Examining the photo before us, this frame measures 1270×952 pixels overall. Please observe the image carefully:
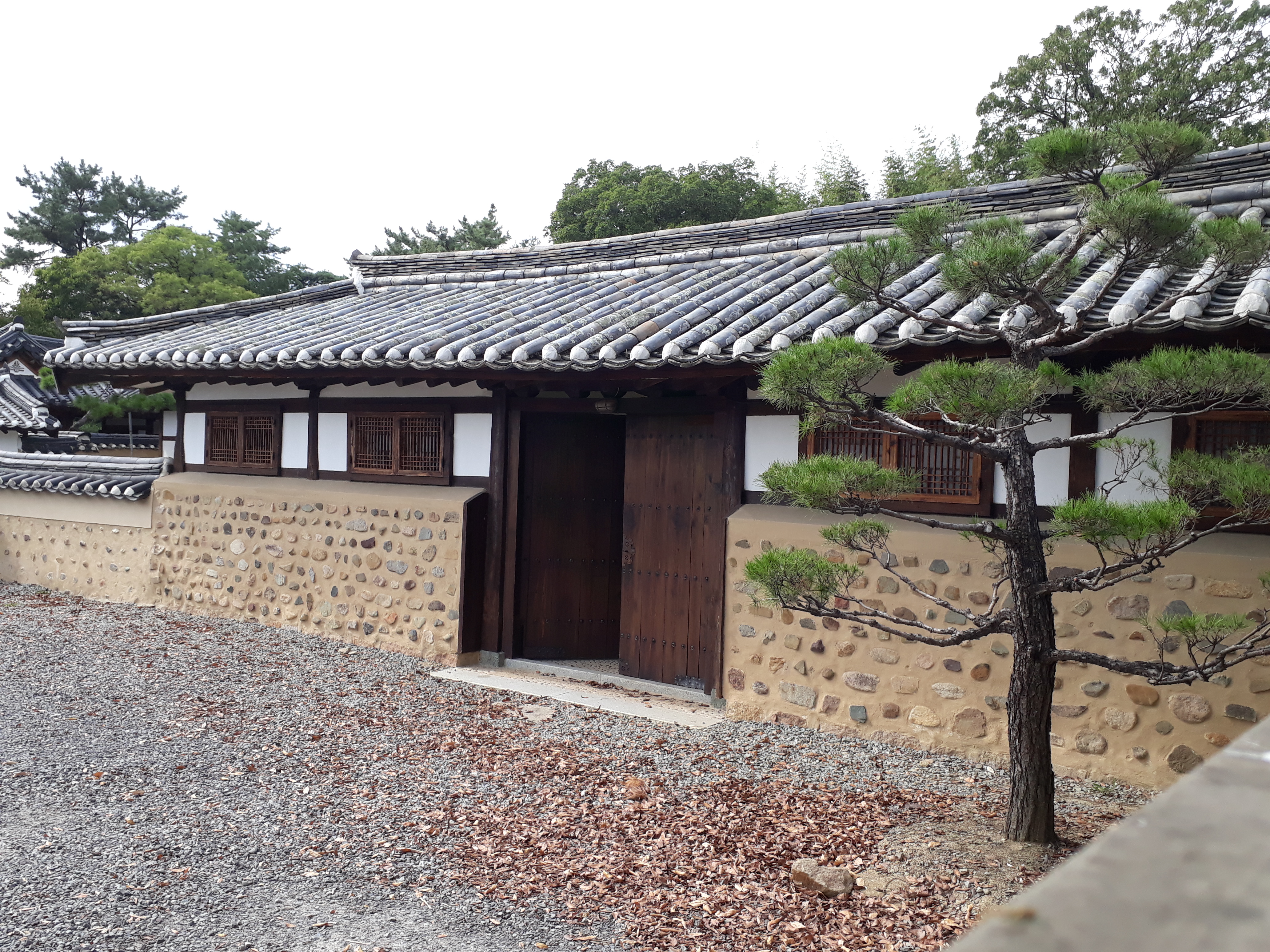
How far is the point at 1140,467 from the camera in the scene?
506 cm

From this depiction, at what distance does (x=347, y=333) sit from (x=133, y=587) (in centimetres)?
431

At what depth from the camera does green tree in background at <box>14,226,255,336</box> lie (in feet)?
91.6

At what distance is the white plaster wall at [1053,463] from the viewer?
5.27m

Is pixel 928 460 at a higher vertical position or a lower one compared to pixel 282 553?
higher

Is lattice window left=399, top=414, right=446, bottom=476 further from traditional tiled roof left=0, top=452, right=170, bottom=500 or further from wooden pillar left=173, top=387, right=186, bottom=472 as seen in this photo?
traditional tiled roof left=0, top=452, right=170, bottom=500

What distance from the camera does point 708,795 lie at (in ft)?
15.8

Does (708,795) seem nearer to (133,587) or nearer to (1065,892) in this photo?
(1065,892)

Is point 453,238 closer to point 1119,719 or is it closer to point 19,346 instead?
point 19,346

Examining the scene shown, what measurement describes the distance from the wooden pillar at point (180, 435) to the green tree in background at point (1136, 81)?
17082 mm

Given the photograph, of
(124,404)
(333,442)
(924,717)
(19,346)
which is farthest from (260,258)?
(924,717)

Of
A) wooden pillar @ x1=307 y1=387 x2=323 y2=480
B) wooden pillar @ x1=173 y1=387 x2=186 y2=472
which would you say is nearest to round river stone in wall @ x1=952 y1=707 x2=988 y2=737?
wooden pillar @ x1=307 y1=387 x2=323 y2=480

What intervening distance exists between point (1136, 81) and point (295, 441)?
67.5 feet

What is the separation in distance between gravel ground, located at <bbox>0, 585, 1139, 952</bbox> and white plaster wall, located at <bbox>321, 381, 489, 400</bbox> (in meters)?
2.43

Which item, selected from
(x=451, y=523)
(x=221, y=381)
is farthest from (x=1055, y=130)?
(x=221, y=381)
